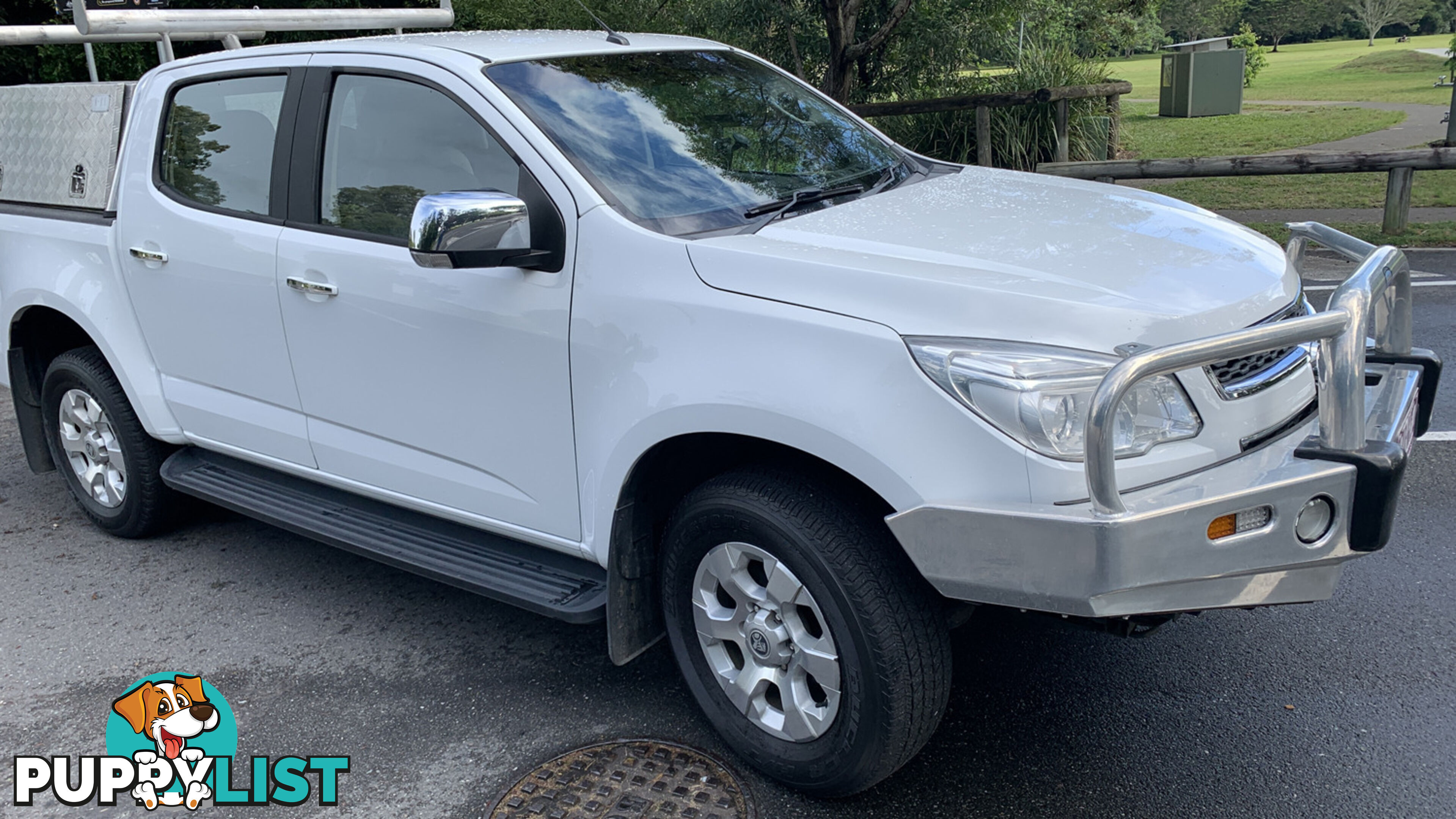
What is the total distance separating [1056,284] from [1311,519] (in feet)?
2.38

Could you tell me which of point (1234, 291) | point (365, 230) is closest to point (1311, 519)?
point (1234, 291)

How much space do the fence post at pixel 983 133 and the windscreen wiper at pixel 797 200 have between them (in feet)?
30.3

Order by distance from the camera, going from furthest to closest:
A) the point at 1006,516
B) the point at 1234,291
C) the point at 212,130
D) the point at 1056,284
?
the point at 212,130, the point at 1234,291, the point at 1056,284, the point at 1006,516

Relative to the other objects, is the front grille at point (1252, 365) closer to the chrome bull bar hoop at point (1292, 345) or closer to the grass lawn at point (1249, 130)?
the chrome bull bar hoop at point (1292, 345)

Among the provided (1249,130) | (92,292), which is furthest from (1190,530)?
(1249,130)

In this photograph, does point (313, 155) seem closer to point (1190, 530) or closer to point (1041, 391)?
point (1041, 391)

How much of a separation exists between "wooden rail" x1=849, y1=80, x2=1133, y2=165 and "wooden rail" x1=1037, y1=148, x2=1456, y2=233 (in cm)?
239

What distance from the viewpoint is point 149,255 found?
14.0 ft

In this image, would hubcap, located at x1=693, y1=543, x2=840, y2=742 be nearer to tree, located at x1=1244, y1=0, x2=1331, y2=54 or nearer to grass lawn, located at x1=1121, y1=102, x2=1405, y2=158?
grass lawn, located at x1=1121, y1=102, x2=1405, y2=158

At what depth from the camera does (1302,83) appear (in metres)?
33.3

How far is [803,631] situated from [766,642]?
0.13m

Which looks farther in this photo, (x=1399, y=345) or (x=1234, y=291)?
(x=1399, y=345)

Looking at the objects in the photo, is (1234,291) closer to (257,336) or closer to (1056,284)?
(1056,284)

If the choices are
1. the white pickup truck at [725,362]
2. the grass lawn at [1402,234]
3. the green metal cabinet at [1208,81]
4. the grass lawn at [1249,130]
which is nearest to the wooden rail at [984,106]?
the grass lawn at [1402,234]
